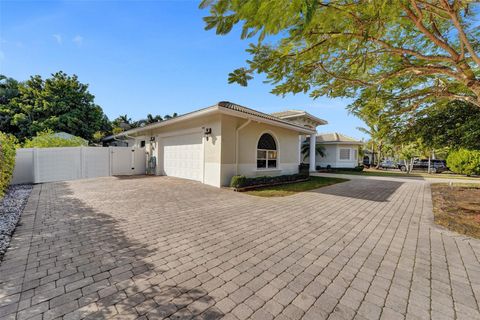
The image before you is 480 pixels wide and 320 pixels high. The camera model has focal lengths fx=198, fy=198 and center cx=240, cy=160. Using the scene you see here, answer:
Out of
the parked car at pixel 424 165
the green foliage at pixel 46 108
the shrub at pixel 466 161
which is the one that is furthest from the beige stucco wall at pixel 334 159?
the green foliage at pixel 46 108

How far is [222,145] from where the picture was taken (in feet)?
30.2

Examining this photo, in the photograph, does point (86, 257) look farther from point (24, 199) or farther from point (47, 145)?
point (47, 145)

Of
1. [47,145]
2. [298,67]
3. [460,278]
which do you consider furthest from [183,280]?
[47,145]

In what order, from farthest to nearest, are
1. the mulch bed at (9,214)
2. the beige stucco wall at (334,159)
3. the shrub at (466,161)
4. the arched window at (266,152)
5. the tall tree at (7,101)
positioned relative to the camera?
the beige stucco wall at (334,159) → the tall tree at (7,101) → the shrub at (466,161) → the arched window at (266,152) → the mulch bed at (9,214)

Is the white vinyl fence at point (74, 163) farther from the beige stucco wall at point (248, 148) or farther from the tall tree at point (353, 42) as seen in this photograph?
the tall tree at point (353, 42)

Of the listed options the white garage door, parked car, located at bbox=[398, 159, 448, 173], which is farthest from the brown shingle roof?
parked car, located at bbox=[398, 159, 448, 173]

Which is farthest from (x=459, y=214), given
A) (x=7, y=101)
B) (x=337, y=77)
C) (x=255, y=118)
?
(x=7, y=101)

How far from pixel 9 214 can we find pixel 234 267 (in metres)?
6.17

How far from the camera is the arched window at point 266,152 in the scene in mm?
11258

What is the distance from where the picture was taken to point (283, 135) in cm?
1274

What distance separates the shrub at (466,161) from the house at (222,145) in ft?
54.3

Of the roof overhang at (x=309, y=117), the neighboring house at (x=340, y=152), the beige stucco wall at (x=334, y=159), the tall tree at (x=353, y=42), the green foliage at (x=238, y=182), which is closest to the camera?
the tall tree at (x=353, y=42)

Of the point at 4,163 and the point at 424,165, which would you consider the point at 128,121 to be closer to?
the point at 4,163

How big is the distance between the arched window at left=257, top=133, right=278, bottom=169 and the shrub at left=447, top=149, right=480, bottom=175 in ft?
57.7
